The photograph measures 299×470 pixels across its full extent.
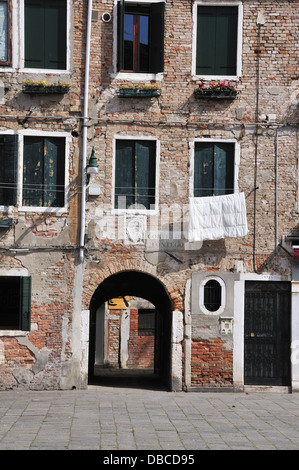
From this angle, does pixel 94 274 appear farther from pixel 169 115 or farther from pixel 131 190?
pixel 169 115

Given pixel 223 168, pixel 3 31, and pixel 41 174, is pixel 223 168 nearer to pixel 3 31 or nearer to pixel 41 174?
pixel 41 174

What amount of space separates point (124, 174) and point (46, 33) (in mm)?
3155

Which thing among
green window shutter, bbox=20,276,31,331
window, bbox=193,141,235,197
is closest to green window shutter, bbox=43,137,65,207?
green window shutter, bbox=20,276,31,331

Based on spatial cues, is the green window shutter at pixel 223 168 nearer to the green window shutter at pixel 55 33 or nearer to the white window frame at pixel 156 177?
the white window frame at pixel 156 177

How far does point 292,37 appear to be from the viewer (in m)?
15.4

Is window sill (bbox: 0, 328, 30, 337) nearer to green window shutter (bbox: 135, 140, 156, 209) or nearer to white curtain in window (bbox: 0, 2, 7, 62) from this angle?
green window shutter (bbox: 135, 140, 156, 209)

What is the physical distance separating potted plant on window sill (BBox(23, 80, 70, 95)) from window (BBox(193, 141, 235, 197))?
9.30 feet

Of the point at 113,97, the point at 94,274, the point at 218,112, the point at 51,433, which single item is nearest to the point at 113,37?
the point at 113,97

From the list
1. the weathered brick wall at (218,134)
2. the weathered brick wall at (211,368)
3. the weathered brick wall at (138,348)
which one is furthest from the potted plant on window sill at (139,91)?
the weathered brick wall at (138,348)

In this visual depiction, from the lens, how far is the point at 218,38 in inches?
606

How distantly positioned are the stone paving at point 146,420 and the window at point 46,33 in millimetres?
6411

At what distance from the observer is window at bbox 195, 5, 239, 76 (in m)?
15.4

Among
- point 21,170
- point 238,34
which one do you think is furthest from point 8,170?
point 238,34

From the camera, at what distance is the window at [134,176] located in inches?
600
